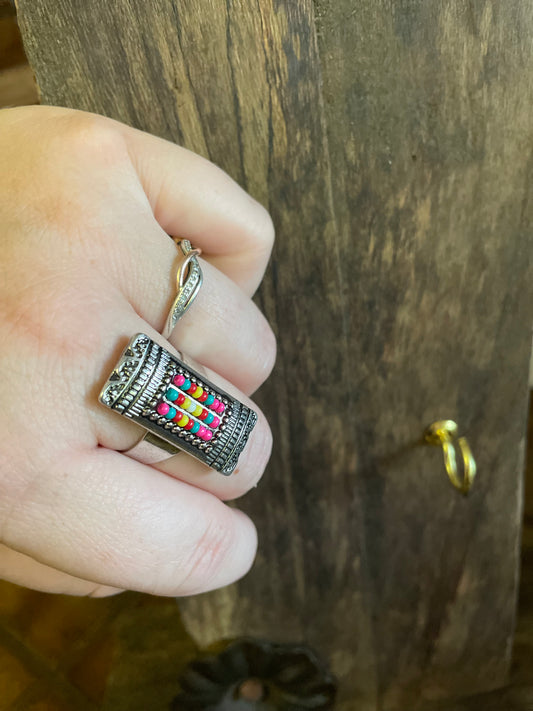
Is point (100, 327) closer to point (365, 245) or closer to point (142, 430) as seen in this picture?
point (142, 430)

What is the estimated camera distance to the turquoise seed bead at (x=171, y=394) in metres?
0.41

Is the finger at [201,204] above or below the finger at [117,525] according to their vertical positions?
above

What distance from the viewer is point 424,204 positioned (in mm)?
589

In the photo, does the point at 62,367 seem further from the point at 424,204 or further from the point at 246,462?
the point at 424,204

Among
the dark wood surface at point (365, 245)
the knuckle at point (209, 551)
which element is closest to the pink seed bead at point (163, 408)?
the knuckle at point (209, 551)

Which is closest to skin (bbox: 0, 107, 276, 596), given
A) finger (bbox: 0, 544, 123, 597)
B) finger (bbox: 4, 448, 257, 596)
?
finger (bbox: 4, 448, 257, 596)

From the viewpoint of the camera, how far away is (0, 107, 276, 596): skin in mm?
391

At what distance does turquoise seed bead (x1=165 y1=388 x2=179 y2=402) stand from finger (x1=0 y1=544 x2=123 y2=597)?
267 millimetres

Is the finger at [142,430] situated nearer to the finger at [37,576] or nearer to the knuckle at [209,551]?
the knuckle at [209,551]

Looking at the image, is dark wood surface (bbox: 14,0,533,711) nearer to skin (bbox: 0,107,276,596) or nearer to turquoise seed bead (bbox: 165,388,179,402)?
skin (bbox: 0,107,276,596)

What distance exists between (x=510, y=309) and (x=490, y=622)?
2.07ft

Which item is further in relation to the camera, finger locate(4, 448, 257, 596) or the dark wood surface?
the dark wood surface

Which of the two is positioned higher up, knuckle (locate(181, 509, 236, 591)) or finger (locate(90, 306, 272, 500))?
finger (locate(90, 306, 272, 500))

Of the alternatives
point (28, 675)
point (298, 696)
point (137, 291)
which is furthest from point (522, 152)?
point (28, 675)
